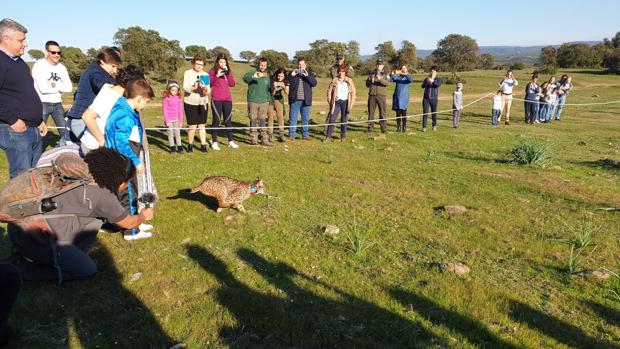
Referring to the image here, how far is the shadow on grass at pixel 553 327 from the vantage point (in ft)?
11.3

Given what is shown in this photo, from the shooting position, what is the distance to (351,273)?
4.55 m

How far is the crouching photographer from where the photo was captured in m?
3.96

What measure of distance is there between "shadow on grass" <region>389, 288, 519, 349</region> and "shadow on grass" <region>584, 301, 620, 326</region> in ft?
3.69

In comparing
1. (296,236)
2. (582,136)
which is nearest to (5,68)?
(296,236)

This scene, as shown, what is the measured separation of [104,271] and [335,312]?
2.59 meters

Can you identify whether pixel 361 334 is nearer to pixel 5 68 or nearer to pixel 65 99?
pixel 5 68

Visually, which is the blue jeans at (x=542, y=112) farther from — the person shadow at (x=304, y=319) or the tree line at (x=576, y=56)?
the tree line at (x=576, y=56)

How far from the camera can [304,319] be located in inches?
145

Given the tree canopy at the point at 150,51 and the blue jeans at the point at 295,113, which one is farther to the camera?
the tree canopy at the point at 150,51

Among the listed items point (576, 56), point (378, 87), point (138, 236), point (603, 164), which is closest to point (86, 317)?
point (138, 236)

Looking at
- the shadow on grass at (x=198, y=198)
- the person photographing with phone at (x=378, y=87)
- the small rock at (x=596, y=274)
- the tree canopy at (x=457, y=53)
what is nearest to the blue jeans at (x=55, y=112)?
the shadow on grass at (x=198, y=198)

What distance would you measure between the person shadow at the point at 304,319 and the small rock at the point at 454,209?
9.90 ft

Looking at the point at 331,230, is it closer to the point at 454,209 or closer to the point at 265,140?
the point at 454,209

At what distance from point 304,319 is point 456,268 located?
1.95 meters
